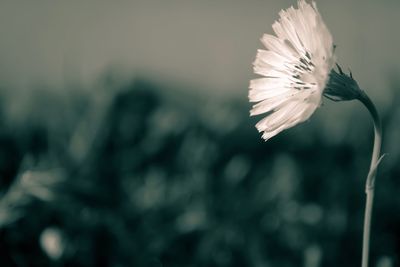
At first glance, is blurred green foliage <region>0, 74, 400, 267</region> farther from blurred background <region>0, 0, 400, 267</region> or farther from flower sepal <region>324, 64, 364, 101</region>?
flower sepal <region>324, 64, 364, 101</region>

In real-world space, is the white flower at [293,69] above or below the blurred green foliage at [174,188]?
above

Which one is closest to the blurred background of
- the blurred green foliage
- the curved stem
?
the blurred green foliage

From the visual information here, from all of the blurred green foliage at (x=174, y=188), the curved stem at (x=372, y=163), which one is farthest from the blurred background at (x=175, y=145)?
the curved stem at (x=372, y=163)

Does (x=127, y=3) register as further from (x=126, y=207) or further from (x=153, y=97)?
(x=126, y=207)

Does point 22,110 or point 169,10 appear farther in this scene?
point 169,10

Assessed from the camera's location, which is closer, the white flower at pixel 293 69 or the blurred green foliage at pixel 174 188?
the white flower at pixel 293 69

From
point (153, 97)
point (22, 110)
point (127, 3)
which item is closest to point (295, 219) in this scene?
point (153, 97)

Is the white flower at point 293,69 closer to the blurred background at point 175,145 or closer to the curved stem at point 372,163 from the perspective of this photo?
the curved stem at point 372,163
